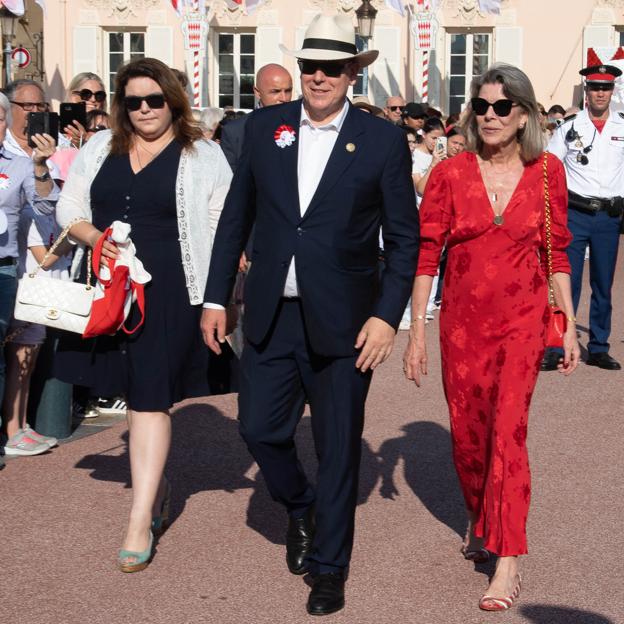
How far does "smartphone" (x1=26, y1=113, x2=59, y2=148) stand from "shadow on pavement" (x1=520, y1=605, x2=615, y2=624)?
345 centimetres

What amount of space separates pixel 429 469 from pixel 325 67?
2.64 m

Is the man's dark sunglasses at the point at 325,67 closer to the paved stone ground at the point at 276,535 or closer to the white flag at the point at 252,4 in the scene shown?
the paved stone ground at the point at 276,535

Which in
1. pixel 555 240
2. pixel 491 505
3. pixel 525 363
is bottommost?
pixel 491 505

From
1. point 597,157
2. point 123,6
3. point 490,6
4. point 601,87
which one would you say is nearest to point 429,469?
point 597,157

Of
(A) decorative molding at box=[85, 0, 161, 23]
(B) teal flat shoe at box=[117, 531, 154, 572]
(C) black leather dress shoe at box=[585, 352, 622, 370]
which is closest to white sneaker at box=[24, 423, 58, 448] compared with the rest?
(B) teal flat shoe at box=[117, 531, 154, 572]

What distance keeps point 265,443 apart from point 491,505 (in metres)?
0.88

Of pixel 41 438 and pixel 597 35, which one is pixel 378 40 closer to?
pixel 597 35

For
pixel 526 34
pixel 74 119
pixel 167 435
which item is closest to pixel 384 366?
pixel 74 119

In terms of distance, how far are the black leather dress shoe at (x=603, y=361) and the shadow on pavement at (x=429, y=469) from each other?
2437 mm

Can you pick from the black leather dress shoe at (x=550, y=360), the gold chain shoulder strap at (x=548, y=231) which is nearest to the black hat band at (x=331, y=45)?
the gold chain shoulder strap at (x=548, y=231)

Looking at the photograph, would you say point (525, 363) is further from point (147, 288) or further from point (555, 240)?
point (147, 288)

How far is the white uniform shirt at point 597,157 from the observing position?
10.2 metres

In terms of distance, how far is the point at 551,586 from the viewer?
5.07 metres

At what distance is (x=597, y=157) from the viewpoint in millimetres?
10250
